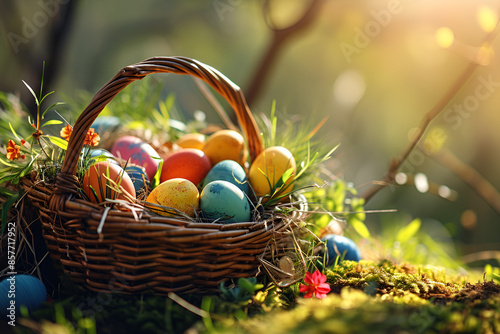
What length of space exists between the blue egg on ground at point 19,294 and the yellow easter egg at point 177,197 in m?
0.34

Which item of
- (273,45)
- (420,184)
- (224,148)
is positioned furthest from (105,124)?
(273,45)

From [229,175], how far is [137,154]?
0.35m

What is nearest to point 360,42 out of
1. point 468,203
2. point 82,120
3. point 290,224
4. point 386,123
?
point 386,123

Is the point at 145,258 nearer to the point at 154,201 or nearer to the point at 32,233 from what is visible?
the point at 154,201

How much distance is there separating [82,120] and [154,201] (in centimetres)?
28

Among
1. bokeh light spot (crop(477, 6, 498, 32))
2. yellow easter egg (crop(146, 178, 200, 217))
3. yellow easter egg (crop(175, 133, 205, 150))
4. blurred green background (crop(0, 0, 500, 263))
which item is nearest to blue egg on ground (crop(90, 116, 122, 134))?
yellow easter egg (crop(175, 133, 205, 150))

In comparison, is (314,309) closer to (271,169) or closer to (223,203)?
(223,203)

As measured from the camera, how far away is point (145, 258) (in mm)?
867

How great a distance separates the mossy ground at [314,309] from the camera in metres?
0.63

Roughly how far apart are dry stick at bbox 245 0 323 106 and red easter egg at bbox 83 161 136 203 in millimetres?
1784

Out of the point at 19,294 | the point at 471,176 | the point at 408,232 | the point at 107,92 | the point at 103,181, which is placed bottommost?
the point at 19,294

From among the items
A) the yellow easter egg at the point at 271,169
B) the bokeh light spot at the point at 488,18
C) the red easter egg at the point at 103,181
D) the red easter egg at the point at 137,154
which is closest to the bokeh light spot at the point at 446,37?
the bokeh light spot at the point at 488,18

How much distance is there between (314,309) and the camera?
669 millimetres

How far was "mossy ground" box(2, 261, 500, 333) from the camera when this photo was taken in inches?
24.7
